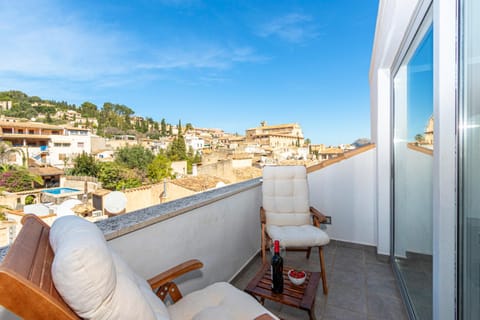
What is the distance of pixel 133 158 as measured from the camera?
24.6 m

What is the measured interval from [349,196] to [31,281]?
334 centimetres

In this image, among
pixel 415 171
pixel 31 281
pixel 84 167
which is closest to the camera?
pixel 31 281

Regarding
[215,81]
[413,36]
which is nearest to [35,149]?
[215,81]

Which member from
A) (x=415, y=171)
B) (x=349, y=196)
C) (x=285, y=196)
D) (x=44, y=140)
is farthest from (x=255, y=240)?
(x=44, y=140)

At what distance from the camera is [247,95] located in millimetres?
23625

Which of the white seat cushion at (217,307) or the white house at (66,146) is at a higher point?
the white house at (66,146)

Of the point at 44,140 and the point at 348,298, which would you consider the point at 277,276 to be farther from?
the point at 44,140

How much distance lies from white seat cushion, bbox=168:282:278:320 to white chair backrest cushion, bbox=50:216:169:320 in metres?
0.51

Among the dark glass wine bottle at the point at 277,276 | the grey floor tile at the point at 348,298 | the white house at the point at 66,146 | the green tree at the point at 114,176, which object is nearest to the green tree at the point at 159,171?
the green tree at the point at 114,176

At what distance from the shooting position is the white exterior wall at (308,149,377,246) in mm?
3078

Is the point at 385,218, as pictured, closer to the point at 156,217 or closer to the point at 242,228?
the point at 242,228

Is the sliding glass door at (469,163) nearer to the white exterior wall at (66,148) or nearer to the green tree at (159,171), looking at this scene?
the green tree at (159,171)

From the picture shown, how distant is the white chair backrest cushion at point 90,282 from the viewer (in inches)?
23.3

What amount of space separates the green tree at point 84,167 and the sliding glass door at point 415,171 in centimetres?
2447
